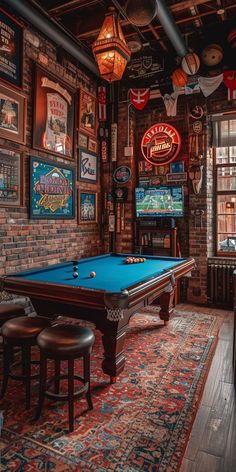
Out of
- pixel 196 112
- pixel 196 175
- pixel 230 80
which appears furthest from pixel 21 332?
pixel 230 80

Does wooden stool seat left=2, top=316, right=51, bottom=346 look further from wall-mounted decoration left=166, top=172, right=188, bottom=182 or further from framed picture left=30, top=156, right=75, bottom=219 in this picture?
wall-mounted decoration left=166, top=172, right=188, bottom=182

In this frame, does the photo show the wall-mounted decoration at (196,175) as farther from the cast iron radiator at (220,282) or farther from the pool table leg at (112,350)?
the pool table leg at (112,350)

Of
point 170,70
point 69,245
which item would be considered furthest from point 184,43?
point 69,245

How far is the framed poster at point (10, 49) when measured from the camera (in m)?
3.53

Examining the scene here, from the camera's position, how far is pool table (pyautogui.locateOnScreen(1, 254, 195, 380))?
7.08ft

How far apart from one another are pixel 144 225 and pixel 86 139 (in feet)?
6.08

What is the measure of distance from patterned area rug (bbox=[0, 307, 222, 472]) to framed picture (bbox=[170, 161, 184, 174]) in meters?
3.23

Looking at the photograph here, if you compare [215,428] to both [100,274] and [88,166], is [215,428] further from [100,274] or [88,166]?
[88,166]

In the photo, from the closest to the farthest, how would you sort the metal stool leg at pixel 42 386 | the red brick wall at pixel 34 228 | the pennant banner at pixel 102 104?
the metal stool leg at pixel 42 386 < the red brick wall at pixel 34 228 < the pennant banner at pixel 102 104

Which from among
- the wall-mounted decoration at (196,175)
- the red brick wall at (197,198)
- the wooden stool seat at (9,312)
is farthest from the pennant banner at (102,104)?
the wooden stool seat at (9,312)

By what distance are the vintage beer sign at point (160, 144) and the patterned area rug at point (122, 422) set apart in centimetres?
343

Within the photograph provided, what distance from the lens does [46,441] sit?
1.84 metres

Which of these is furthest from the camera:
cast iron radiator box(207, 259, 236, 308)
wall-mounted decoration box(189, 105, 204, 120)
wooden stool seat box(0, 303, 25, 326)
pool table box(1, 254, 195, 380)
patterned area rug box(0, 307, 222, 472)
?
wall-mounted decoration box(189, 105, 204, 120)

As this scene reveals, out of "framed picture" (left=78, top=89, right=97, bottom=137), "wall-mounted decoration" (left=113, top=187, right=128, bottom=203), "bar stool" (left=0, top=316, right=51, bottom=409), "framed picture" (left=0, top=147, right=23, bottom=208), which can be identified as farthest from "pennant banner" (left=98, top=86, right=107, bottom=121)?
"bar stool" (left=0, top=316, right=51, bottom=409)
